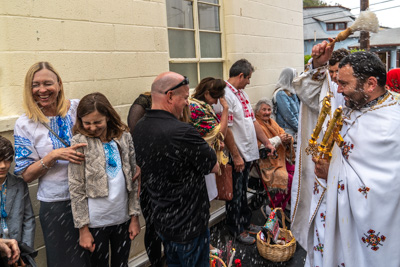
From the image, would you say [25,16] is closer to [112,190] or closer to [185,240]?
[112,190]

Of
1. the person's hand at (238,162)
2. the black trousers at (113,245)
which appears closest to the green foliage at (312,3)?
the person's hand at (238,162)

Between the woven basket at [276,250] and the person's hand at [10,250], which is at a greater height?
the person's hand at [10,250]

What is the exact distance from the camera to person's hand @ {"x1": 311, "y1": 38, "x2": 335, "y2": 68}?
3.11m

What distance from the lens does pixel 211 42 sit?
202 inches

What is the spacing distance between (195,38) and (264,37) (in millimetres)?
1687

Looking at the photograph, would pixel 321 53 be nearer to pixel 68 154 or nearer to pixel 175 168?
pixel 175 168

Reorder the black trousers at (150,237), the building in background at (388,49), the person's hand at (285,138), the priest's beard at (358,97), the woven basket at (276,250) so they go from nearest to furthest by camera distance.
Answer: the priest's beard at (358,97) < the black trousers at (150,237) < the woven basket at (276,250) < the person's hand at (285,138) < the building in background at (388,49)

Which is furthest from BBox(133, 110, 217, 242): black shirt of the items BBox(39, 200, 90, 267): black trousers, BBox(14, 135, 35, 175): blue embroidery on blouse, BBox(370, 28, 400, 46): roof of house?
BBox(370, 28, 400, 46): roof of house

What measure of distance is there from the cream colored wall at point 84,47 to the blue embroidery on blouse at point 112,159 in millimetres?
816

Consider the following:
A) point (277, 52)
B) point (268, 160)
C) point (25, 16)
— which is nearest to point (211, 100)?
point (268, 160)

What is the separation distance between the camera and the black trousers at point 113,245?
2.66 meters

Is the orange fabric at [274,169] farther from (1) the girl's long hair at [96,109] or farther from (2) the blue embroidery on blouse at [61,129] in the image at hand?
(2) the blue embroidery on blouse at [61,129]

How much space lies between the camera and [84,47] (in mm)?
3303

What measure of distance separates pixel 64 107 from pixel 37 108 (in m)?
0.22
